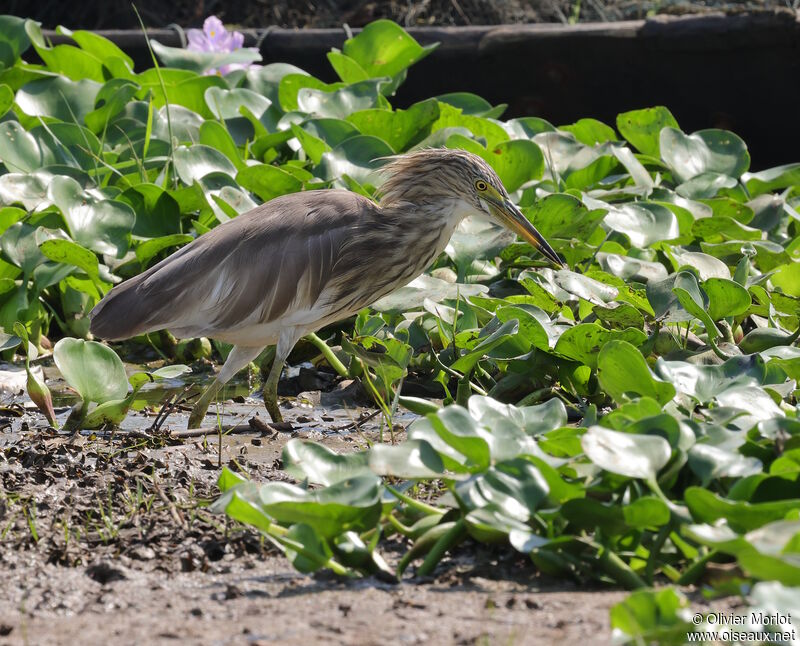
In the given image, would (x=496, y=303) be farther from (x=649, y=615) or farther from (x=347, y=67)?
(x=649, y=615)

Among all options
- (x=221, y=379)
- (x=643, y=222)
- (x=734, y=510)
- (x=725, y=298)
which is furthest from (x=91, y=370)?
(x=643, y=222)

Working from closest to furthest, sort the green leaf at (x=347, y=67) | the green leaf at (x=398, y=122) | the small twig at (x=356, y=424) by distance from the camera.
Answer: the small twig at (x=356, y=424), the green leaf at (x=398, y=122), the green leaf at (x=347, y=67)

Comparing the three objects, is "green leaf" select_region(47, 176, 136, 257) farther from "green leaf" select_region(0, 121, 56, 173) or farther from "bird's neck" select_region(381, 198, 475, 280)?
"bird's neck" select_region(381, 198, 475, 280)

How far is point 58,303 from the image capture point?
540 cm

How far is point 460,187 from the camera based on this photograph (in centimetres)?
494

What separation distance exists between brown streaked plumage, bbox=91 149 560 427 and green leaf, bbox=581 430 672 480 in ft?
6.75

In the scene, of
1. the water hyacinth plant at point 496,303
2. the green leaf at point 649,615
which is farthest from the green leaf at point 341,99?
the green leaf at point 649,615

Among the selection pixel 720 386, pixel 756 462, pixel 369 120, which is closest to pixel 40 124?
pixel 369 120

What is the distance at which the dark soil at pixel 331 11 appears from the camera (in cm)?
905

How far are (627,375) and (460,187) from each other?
6.10 ft

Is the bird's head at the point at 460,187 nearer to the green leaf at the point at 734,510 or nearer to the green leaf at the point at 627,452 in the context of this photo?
the green leaf at the point at 627,452

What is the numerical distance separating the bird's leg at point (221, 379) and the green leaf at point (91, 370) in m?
0.34

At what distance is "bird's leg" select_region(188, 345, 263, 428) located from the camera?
175 inches

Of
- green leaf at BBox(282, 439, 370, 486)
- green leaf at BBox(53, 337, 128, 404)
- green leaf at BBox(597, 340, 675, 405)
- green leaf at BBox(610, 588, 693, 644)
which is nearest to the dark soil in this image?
green leaf at BBox(53, 337, 128, 404)
